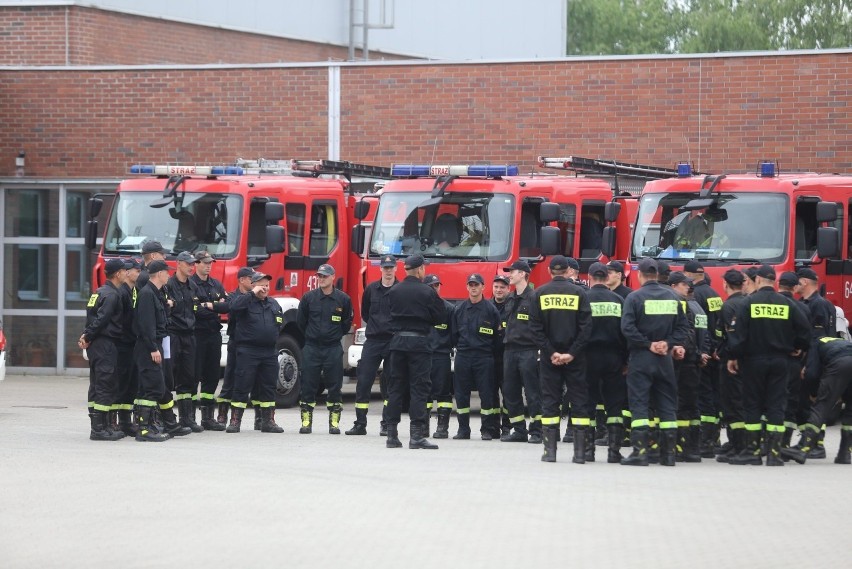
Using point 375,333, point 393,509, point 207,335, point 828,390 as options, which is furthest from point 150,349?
point 828,390

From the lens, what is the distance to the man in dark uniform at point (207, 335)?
16.2 m

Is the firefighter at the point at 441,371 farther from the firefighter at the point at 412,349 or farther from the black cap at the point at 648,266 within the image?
the black cap at the point at 648,266

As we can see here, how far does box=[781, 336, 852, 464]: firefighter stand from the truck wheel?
6.98 metres

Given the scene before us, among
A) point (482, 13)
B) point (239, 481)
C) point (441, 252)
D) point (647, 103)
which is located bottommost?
point (239, 481)

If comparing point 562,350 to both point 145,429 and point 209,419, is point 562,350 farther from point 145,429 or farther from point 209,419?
point 209,419

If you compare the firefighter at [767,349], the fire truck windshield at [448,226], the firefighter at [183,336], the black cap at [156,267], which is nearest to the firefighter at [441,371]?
the fire truck windshield at [448,226]

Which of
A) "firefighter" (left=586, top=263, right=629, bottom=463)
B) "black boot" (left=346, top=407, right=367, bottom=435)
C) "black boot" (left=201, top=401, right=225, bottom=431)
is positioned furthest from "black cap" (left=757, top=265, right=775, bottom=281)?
"black boot" (left=201, top=401, right=225, bottom=431)

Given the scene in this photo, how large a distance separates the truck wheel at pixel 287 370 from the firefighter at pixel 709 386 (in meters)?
5.89

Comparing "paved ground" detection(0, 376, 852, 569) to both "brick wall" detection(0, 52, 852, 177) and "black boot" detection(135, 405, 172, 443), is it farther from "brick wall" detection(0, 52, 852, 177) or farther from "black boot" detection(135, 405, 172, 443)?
"brick wall" detection(0, 52, 852, 177)

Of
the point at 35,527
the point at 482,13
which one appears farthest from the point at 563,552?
Result: the point at 482,13

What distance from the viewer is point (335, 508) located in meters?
10.7

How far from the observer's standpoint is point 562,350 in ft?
45.4

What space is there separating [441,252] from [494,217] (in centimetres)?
75

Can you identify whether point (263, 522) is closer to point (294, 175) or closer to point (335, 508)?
point (335, 508)
